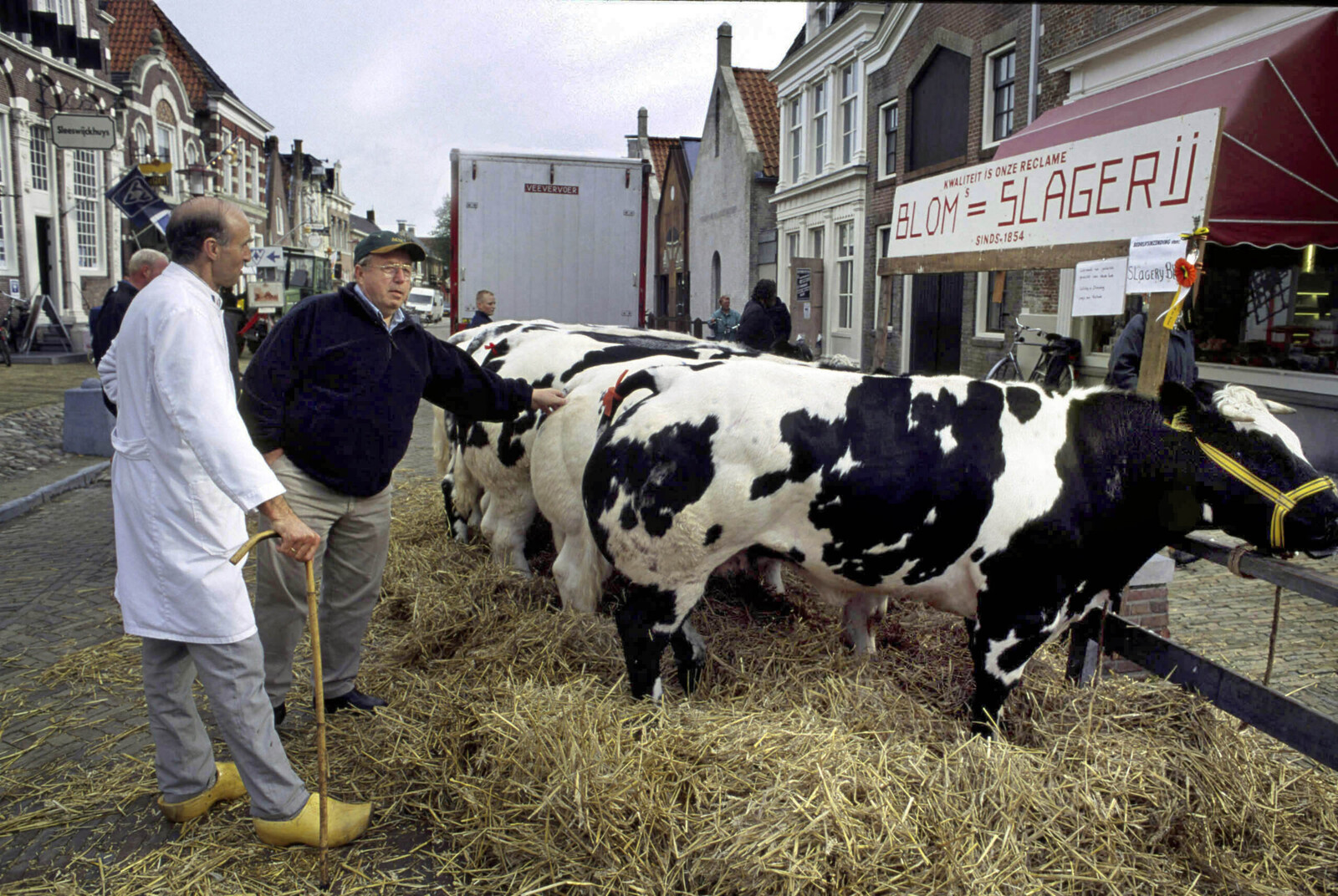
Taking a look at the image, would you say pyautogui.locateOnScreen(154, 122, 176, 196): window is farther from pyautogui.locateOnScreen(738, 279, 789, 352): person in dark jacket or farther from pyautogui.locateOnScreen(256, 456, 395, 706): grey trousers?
pyautogui.locateOnScreen(256, 456, 395, 706): grey trousers

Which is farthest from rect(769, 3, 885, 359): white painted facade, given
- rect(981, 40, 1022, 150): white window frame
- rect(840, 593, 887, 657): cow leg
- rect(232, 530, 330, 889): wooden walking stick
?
rect(232, 530, 330, 889): wooden walking stick

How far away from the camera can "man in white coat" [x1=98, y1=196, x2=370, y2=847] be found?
276 cm

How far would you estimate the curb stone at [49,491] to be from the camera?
7.48m

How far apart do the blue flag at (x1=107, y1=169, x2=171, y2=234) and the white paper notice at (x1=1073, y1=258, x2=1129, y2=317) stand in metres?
8.61

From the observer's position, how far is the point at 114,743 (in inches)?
148

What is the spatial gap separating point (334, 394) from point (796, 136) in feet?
76.3

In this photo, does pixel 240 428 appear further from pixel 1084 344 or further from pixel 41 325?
pixel 41 325

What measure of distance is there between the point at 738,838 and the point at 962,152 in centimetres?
1631

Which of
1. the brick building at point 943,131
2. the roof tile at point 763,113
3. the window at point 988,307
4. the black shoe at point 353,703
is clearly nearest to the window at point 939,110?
the brick building at point 943,131

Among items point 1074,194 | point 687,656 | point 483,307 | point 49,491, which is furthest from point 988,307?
point 49,491

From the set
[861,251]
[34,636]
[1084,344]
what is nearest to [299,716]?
[34,636]

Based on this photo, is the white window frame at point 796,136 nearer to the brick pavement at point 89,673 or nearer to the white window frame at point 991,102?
the white window frame at point 991,102

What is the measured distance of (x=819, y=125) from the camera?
23.3 meters

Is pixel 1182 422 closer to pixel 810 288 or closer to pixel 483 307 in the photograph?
pixel 483 307
